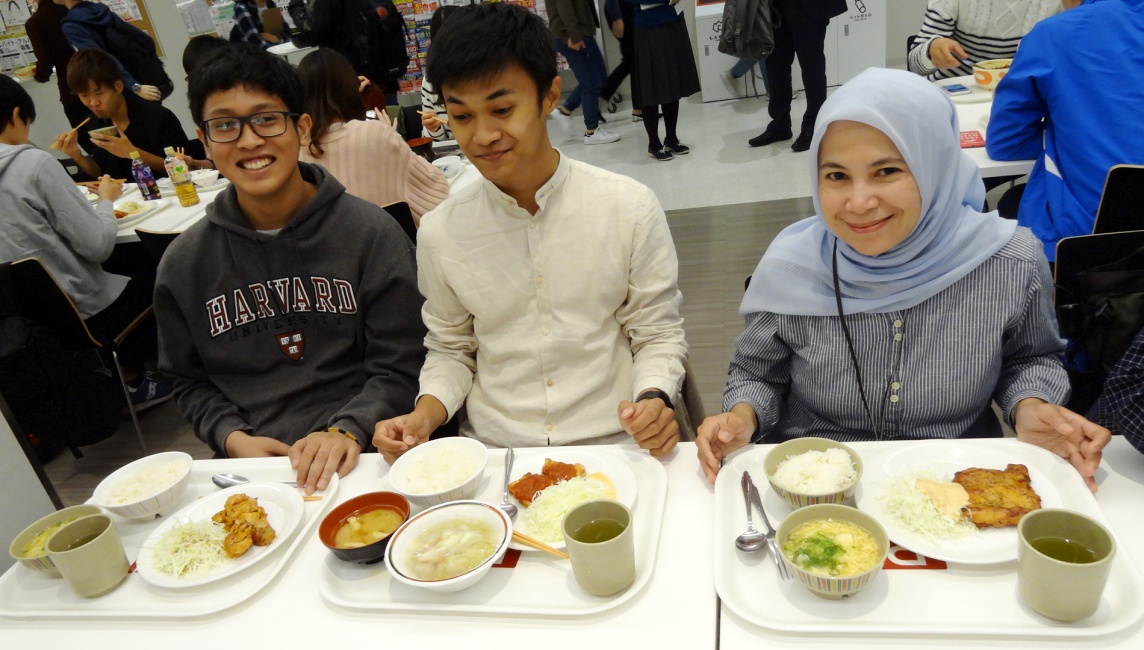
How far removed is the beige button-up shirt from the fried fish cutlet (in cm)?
64

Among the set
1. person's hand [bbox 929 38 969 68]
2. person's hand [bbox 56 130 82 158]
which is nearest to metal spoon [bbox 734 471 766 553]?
Answer: person's hand [bbox 929 38 969 68]

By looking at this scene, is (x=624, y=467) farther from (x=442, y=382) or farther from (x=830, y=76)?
(x=830, y=76)

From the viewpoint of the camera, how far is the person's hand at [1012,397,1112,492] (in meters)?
1.12

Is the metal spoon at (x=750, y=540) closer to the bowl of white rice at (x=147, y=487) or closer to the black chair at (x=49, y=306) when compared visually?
the bowl of white rice at (x=147, y=487)

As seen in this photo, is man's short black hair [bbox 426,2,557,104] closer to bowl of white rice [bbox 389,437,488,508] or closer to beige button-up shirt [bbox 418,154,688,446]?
beige button-up shirt [bbox 418,154,688,446]

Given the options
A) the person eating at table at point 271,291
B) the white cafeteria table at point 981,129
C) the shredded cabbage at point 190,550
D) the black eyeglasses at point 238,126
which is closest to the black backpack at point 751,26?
the white cafeteria table at point 981,129

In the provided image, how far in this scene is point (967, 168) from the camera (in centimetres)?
139

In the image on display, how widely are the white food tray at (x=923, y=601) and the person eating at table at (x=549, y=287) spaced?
59 cm

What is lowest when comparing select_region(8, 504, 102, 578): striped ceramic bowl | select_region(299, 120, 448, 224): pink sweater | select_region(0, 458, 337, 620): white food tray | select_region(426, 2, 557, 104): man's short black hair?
select_region(0, 458, 337, 620): white food tray

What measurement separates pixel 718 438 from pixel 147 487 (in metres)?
1.06

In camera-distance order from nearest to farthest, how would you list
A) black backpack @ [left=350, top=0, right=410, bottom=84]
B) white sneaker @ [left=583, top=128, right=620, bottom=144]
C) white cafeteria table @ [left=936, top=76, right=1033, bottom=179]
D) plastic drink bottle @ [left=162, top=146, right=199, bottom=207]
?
1. white cafeteria table @ [left=936, top=76, right=1033, bottom=179]
2. plastic drink bottle @ [left=162, top=146, right=199, bottom=207]
3. black backpack @ [left=350, top=0, right=410, bottom=84]
4. white sneaker @ [left=583, top=128, right=620, bottom=144]

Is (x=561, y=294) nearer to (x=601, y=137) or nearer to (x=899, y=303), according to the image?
(x=899, y=303)

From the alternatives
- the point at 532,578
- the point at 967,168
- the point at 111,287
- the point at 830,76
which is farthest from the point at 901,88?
the point at 830,76

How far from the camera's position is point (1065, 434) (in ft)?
3.78
